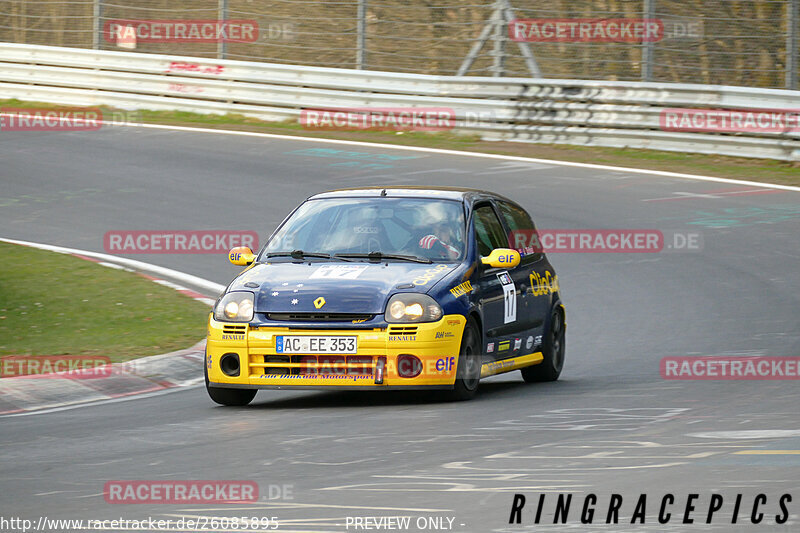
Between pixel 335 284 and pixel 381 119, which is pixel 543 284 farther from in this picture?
pixel 381 119

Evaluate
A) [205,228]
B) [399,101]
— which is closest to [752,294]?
[205,228]

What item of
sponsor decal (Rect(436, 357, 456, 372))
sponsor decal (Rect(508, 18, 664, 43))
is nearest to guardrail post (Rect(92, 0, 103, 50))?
sponsor decal (Rect(508, 18, 664, 43))

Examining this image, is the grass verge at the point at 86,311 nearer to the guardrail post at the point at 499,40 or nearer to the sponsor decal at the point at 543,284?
the sponsor decal at the point at 543,284

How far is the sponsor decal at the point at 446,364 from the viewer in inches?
367

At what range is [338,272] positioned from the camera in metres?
9.77

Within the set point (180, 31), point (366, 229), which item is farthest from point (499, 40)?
point (366, 229)

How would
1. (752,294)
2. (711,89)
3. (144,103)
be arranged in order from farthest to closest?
(144,103) → (711,89) → (752,294)

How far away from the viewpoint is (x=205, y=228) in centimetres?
1777

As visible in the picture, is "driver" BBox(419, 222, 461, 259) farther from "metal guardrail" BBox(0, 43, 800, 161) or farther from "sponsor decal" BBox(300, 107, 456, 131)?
"sponsor decal" BBox(300, 107, 456, 131)

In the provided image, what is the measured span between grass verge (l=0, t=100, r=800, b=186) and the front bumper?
1247 centimetres

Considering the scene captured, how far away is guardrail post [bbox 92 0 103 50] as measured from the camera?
29322 millimetres

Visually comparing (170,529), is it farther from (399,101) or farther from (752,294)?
(399,101)

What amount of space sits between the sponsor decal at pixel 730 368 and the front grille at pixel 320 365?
271 cm

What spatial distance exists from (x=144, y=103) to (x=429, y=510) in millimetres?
22571
